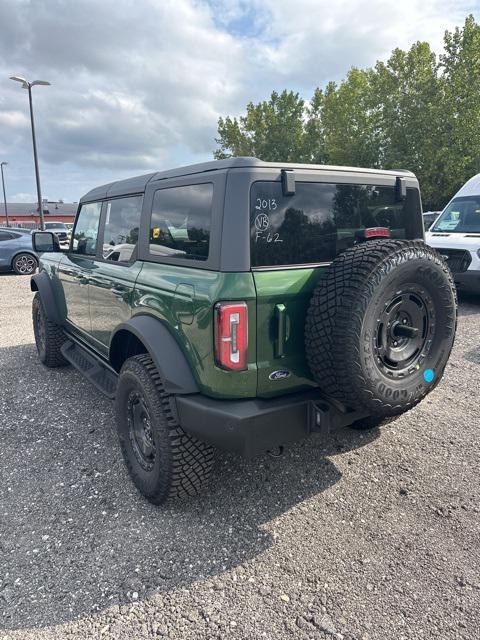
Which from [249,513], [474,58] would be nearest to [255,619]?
[249,513]

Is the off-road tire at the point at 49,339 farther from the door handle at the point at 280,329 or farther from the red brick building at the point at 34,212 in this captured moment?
the red brick building at the point at 34,212

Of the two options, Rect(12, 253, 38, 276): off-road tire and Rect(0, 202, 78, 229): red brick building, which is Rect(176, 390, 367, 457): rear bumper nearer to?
Rect(12, 253, 38, 276): off-road tire

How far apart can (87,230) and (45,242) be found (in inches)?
35.6

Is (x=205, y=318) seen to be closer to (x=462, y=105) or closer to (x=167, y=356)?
(x=167, y=356)

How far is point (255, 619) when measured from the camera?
1938 millimetres

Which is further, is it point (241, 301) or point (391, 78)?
point (391, 78)

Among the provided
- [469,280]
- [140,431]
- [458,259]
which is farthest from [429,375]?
[458,259]

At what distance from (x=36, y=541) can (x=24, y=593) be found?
351mm

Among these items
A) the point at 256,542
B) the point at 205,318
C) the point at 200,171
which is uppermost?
the point at 200,171

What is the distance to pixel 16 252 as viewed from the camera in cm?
1256

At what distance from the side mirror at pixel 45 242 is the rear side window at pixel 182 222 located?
7.55 feet

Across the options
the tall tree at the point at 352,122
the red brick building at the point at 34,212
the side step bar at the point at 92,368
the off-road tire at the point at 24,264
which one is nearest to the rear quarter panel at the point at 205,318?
the side step bar at the point at 92,368

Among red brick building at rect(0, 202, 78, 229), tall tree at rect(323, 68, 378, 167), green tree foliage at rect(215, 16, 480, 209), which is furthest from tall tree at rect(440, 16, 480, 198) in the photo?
red brick building at rect(0, 202, 78, 229)

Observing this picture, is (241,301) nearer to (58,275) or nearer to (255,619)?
(255,619)
